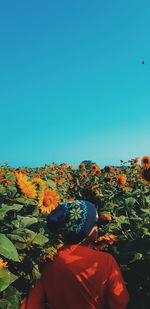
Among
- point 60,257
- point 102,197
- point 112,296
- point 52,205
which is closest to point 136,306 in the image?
point 112,296

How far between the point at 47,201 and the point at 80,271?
140 centimetres

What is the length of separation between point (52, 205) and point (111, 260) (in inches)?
55.4

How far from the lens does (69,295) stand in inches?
70.4

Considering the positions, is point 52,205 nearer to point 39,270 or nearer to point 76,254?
point 39,270

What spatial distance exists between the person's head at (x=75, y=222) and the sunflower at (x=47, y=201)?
1148mm

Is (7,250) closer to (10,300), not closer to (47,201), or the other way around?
(10,300)

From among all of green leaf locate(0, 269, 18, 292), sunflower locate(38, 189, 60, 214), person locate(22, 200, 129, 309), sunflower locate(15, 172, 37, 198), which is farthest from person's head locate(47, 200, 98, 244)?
sunflower locate(38, 189, 60, 214)

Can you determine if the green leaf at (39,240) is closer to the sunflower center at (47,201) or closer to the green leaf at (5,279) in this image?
the green leaf at (5,279)

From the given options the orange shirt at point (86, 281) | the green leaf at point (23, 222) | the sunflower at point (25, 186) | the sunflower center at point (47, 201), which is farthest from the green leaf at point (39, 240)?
the sunflower center at point (47, 201)

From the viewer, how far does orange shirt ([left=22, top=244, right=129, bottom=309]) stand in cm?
173

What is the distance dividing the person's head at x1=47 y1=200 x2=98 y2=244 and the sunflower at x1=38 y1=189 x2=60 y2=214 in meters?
1.15

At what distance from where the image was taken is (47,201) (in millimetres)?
3084

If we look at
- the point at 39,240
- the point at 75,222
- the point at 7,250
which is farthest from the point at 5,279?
the point at 75,222

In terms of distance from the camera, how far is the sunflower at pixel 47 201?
9.92 feet
